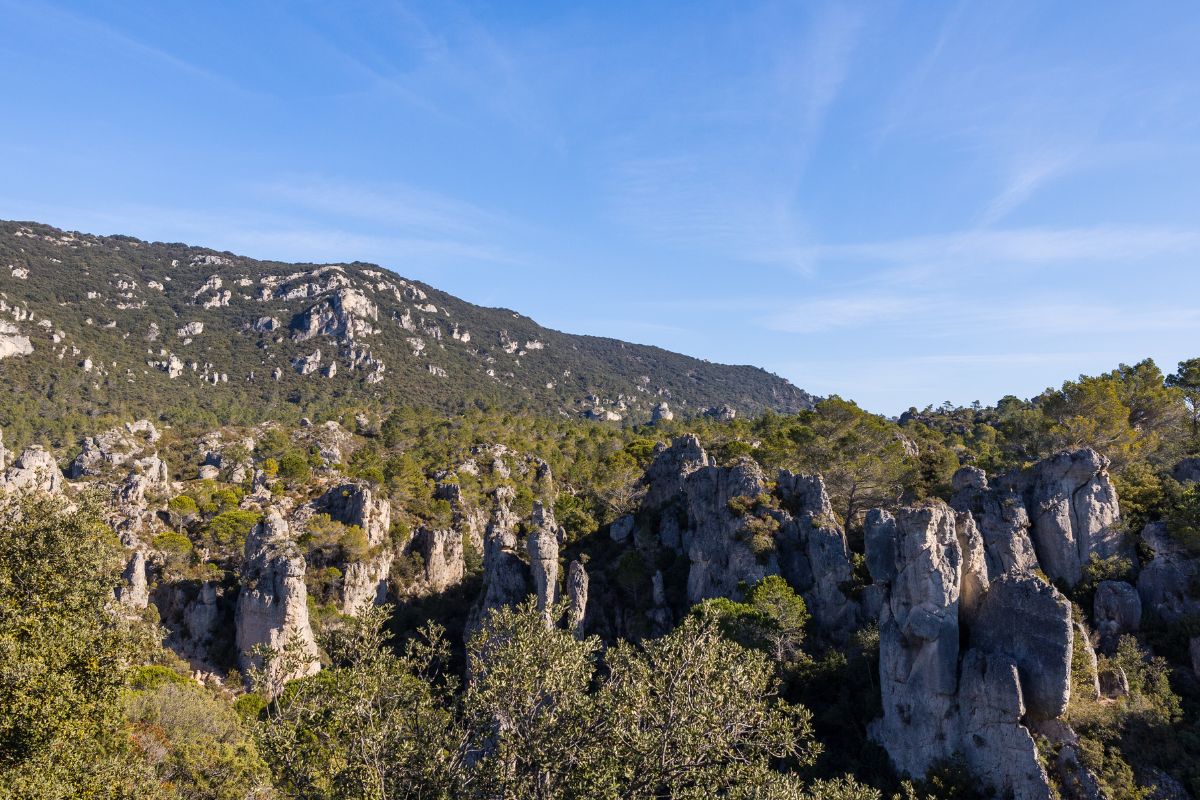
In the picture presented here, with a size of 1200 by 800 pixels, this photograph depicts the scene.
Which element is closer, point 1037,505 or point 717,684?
→ point 717,684

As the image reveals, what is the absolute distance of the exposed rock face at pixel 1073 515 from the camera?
2717cm

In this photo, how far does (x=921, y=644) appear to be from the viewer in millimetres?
22281

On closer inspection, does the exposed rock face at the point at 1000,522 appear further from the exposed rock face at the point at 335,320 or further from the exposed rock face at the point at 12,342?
the exposed rock face at the point at 335,320

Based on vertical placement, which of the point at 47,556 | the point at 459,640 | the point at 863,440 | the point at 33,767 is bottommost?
the point at 459,640

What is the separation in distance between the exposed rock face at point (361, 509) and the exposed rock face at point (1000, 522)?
140ft

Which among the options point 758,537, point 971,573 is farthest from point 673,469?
point 971,573

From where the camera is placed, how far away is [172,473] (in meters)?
63.4

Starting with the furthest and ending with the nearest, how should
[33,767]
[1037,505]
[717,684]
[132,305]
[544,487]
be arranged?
[132,305] → [544,487] → [1037,505] → [717,684] → [33,767]

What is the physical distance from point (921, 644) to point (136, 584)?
44112 mm

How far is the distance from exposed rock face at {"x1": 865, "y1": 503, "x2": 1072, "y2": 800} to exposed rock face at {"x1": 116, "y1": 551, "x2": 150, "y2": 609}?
138ft

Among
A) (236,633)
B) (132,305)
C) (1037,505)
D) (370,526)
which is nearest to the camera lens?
(1037,505)

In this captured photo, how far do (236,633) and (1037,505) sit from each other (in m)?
46.4

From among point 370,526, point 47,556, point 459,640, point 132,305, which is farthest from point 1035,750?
point 132,305

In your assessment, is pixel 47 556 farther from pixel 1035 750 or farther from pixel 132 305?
pixel 132 305
